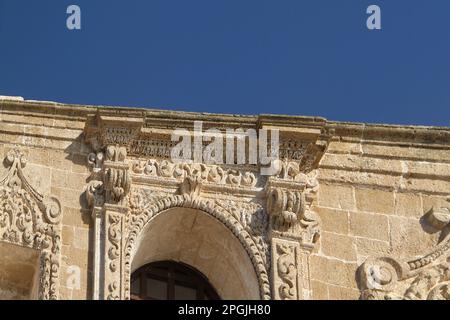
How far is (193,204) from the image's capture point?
17984 millimetres

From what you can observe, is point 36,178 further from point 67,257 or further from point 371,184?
point 371,184

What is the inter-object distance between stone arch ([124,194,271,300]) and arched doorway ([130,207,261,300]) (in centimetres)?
4

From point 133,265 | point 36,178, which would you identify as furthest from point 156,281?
point 36,178

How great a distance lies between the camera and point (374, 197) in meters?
18.6

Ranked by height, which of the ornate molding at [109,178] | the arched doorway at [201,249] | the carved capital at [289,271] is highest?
the ornate molding at [109,178]

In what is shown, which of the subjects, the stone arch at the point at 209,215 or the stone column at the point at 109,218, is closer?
the stone column at the point at 109,218

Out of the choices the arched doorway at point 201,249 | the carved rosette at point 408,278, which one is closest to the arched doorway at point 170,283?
the arched doorway at point 201,249

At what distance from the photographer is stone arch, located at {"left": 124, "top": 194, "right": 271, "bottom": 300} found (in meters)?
17.6

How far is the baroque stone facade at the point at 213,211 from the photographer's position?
17594 mm

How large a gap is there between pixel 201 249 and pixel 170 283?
46 centimetres

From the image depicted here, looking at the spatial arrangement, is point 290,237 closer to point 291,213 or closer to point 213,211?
point 291,213

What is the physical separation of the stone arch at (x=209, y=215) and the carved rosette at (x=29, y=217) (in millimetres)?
719

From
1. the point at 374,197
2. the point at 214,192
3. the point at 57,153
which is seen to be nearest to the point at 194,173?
the point at 214,192

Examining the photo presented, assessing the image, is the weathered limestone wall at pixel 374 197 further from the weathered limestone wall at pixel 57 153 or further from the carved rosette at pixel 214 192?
the weathered limestone wall at pixel 57 153
